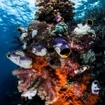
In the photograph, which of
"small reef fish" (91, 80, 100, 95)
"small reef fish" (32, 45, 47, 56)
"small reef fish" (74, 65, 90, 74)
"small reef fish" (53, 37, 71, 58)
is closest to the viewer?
"small reef fish" (53, 37, 71, 58)

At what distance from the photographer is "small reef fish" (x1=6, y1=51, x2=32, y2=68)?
16.6 feet

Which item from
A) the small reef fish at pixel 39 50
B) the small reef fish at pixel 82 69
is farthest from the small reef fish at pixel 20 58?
the small reef fish at pixel 82 69

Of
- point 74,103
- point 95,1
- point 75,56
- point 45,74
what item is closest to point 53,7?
point 75,56

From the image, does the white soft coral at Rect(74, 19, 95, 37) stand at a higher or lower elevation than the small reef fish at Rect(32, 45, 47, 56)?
higher

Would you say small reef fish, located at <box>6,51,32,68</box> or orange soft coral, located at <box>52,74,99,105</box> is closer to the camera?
small reef fish, located at <box>6,51,32,68</box>

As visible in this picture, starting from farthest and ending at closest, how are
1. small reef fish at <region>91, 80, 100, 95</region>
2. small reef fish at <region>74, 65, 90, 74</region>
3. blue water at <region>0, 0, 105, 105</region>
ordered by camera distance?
1. blue water at <region>0, 0, 105, 105</region>
2. small reef fish at <region>91, 80, 100, 95</region>
3. small reef fish at <region>74, 65, 90, 74</region>

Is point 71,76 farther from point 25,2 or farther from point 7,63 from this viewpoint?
point 7,63

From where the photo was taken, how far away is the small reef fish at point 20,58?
5.05 m

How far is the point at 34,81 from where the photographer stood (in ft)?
17.7

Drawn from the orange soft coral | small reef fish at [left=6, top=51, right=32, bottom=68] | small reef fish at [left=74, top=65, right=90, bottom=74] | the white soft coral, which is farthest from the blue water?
small reef fish at [left=6, top=51, right=32, bottom=68]

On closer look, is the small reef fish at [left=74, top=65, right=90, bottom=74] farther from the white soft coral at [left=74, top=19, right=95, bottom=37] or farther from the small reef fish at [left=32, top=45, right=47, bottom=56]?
the small reef fish at [left=32, top=45, right=47, bottom=56]

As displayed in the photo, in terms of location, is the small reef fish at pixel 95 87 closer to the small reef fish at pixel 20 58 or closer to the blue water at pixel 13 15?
the small reef fish at pixel 20 58

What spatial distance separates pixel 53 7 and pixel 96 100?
316 cm

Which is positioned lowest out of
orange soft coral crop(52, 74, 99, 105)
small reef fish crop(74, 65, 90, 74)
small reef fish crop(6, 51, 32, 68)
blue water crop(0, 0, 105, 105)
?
orange soft coral crop(52, 74, 99, 105)
